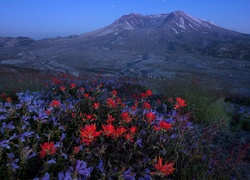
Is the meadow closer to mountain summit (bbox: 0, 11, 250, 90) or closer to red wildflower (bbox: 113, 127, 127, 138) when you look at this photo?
red wildflower (bbox: 113, 127, 127, 138)

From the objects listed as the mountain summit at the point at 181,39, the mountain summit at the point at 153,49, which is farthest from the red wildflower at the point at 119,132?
the mountain summit at the point at 181,39

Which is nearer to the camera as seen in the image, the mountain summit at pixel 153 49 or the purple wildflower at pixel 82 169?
the purple wildflower at pixel 82 169

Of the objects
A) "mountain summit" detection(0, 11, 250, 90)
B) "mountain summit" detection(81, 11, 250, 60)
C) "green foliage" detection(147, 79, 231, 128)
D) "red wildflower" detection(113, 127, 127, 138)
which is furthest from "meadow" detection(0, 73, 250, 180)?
"mountain summit" detection(81, 11, 250, 60)

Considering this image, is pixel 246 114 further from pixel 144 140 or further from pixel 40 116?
pixel 40 116

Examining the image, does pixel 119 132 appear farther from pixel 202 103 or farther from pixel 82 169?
pixel 202 103

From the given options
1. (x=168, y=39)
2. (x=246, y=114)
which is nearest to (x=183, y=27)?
(x=168, y=39)

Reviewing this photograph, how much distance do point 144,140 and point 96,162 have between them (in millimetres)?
426

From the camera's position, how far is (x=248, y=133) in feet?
12.0

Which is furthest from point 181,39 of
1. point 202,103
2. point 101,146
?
point 101,146

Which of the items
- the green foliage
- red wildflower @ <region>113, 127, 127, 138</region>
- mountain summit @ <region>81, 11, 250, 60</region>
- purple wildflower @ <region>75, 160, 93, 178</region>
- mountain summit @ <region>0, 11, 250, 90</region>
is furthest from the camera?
mountain summit @ <region>81, 11, 250, 60</region>

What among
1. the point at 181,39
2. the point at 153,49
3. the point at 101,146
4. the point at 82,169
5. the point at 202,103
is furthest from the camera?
the point at 181,39

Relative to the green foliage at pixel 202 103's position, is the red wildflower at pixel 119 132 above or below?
above

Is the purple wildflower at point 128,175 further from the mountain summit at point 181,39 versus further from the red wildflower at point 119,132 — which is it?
the mountain summit at point 181,39

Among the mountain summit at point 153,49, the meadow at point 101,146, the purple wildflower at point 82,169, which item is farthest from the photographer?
the mountain summit at point 153,49
